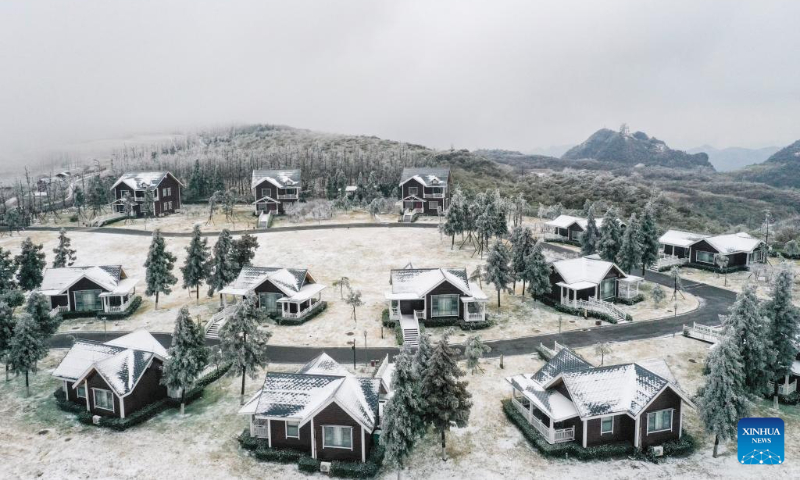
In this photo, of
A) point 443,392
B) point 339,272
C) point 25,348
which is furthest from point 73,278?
point 443,392

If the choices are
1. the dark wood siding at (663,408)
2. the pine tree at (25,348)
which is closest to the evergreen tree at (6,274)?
the pine tree at (25,348)

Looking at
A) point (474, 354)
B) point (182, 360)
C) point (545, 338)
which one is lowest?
point (545, 338)

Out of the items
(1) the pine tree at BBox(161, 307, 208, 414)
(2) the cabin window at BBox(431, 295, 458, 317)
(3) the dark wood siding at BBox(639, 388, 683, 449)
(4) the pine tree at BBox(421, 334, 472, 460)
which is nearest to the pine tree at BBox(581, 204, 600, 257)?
(2) the cabin window at BBox(431, 295, 458, 317)

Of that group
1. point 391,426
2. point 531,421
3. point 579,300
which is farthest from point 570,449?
point 579,300

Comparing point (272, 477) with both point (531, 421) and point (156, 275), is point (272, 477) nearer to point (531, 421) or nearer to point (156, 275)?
point (531, 421)

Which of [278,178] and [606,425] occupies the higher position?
[278,178]

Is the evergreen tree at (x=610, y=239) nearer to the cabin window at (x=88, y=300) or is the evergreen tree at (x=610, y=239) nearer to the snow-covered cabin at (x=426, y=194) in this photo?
the snow-covered cabin at (x=426, y=194)

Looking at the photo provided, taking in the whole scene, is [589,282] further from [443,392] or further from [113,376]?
[113,376]
